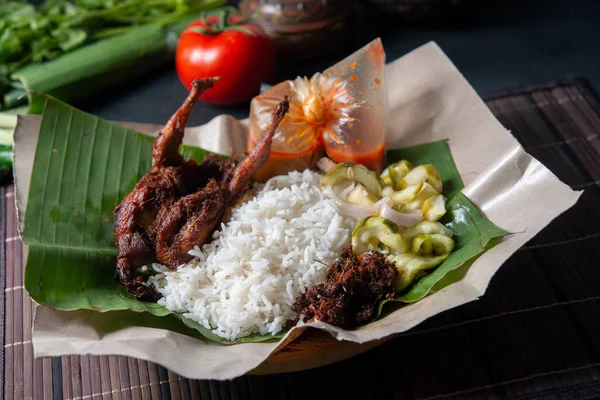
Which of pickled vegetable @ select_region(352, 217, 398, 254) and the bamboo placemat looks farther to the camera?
pickled vegetable @ select_region(352, 217, 398, 254)

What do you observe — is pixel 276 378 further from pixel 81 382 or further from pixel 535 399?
pixel 535 399

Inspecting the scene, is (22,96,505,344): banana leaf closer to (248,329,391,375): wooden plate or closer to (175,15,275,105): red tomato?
(248,329,391,375): wooden plate

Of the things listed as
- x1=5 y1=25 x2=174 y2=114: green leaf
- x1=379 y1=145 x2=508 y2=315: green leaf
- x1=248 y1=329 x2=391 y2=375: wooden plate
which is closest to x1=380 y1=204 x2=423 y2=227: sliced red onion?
x1=379 y1=145 x2=508 y2=315: green leaf

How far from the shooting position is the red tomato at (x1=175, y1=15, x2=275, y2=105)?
175 inches

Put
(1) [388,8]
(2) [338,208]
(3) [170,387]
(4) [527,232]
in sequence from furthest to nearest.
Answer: (1) [388,8], (2) [338,208], (3) [170,387], (4) [527,232]

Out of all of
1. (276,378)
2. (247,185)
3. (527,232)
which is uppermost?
(527,232)

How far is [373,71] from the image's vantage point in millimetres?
3398

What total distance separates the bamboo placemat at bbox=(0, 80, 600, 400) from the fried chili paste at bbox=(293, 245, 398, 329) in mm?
297

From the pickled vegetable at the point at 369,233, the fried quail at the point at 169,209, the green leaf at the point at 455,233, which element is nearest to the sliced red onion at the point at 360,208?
the pickled vegetable at the point at 369,233

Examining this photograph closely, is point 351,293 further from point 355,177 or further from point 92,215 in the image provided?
point 92,215

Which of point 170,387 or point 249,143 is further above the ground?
point 249,143

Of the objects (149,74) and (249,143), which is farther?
(149,74)

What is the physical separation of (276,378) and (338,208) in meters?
0.86

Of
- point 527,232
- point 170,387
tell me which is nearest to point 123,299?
point 170,387
